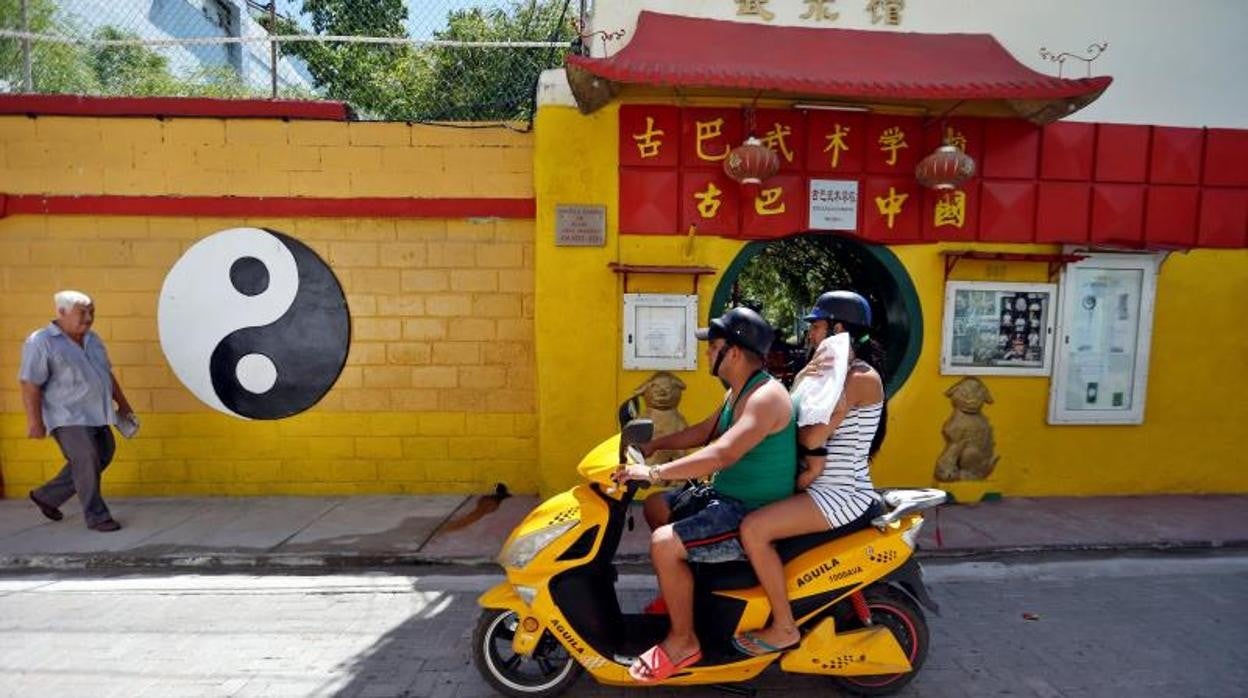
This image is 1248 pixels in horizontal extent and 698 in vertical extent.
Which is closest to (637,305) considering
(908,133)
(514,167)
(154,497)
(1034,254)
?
(514,167)

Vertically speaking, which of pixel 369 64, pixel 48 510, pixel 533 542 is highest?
pixel 369 64

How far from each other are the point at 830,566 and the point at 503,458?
145 inches

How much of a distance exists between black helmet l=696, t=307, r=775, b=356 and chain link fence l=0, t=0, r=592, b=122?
3.77 metres

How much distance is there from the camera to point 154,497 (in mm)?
5770

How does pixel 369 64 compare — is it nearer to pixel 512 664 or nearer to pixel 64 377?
pixel 64 377

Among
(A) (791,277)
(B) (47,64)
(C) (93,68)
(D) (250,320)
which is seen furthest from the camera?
(A) (791,277)

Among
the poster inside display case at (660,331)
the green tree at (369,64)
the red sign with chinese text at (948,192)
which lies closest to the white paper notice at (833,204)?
the red sign with chinese text at (948,192)

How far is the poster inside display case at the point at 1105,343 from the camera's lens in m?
5.78

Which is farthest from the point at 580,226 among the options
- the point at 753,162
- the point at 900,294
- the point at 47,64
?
the point at 47,64

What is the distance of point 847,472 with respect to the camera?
2857mm

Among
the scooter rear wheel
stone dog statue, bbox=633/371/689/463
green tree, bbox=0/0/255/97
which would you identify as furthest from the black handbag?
green tree, bbox=0/0/255/97

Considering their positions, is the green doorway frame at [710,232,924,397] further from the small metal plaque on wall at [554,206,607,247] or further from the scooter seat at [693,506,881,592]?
the scooter seat at [693,506,881,592]

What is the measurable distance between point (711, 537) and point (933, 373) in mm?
3818

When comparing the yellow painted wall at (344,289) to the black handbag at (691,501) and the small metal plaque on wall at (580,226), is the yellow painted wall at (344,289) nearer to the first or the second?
the small metal plaque on wall at (580,226)
